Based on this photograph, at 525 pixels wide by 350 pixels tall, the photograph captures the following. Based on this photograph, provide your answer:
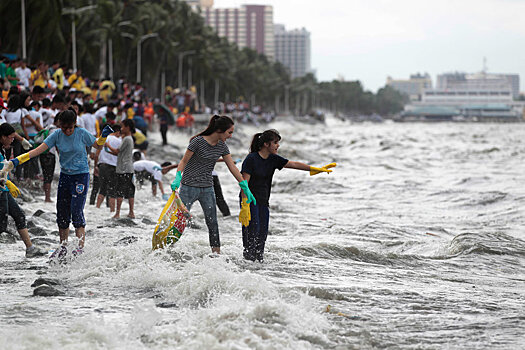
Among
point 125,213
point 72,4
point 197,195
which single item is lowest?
point 125,213

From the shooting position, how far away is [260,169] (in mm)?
8398

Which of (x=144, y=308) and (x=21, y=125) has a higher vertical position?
(x=21, y=125)

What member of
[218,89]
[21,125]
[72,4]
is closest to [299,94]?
[218,89]

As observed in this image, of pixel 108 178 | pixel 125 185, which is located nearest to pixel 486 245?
pixel 125 185

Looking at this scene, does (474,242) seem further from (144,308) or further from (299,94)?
(299,94)

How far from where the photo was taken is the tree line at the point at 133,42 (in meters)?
39.9

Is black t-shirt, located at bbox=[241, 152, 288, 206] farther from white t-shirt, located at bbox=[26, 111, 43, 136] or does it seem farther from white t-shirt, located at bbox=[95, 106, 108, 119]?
white t-shirt, located at bbox=[95, 106, 108, 119]

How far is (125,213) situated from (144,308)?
283 inches

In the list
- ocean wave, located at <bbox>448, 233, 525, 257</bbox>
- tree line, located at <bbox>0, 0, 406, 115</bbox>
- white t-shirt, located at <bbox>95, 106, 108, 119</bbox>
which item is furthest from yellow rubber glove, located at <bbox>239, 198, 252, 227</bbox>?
tree line, located at <bbox>0, 0, 406, 115</bbox>

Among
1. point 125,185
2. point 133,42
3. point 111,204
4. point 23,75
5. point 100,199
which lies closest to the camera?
point 125,185

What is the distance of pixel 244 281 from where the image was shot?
722 cm

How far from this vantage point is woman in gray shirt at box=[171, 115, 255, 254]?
8.14 metres

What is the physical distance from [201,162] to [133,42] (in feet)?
186

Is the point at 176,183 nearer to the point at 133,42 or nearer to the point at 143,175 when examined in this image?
the point at 143,175
